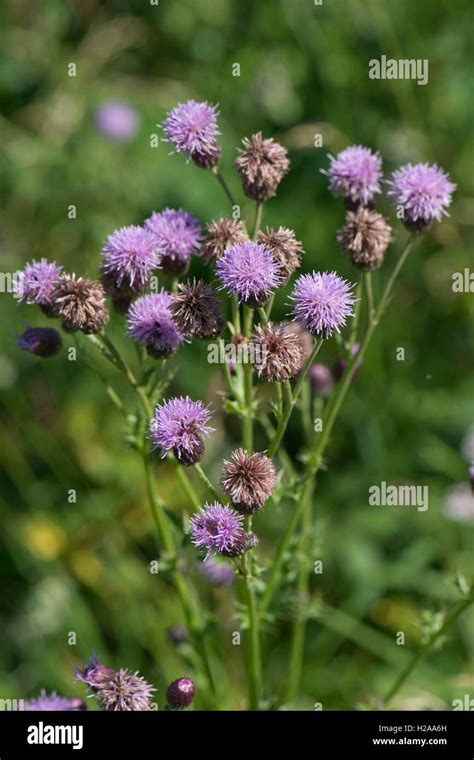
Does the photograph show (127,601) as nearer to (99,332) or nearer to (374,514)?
(374,514)

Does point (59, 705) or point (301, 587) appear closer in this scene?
point (59, 705)

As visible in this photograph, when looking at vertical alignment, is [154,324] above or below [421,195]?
below

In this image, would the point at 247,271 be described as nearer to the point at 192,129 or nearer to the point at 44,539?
the point at 192,129

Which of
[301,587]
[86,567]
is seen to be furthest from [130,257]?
[86,567]

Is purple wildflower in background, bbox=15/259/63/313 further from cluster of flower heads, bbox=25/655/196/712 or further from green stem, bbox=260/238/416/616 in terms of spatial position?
cluster of flower heads, bbox=25/655/196/712

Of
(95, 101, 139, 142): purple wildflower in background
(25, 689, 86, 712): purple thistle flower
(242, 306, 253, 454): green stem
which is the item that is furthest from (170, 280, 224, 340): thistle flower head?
(95, 101, 139, 142): purple wildflower in background

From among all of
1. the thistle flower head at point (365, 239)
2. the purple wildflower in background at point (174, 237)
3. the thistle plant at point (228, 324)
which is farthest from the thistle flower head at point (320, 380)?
the purple wildflower in background at point (174, 237)
